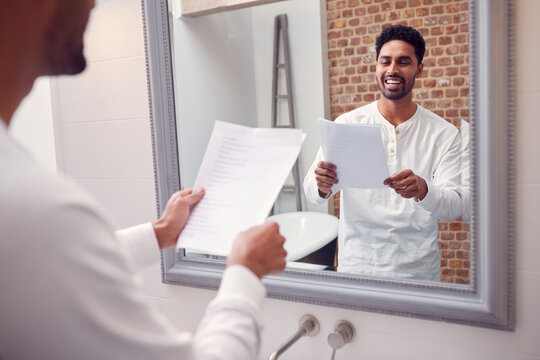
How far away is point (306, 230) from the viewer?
118cm

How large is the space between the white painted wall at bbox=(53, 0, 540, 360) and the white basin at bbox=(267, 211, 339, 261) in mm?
151

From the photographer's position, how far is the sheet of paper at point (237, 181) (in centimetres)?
82

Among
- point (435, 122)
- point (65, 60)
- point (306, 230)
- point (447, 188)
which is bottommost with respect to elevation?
point (306, 230)

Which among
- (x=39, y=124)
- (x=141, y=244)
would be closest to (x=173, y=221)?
(x=141, y=244)

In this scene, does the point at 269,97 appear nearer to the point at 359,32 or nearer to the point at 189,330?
the point at 359,32

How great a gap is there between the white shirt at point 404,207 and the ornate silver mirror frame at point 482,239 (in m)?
0.05

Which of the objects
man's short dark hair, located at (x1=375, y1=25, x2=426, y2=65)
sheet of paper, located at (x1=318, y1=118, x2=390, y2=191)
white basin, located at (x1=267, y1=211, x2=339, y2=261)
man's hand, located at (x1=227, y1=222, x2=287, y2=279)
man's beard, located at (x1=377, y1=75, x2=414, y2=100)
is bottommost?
white basin, located at (x1=267, y1=211, x2=339, y2=261)

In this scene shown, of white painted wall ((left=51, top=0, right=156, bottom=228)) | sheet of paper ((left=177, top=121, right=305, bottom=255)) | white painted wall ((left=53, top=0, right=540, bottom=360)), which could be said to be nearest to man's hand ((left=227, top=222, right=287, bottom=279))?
sheet of paper ((left=177, top=121, right=305, bottom=255))

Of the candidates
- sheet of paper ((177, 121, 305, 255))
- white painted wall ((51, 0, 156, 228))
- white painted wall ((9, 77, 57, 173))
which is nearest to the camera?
sheet of paper ((177, 121, 305, 255))

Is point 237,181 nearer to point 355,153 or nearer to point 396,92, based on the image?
point 355,153

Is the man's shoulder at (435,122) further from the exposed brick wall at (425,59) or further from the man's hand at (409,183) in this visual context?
the man's hand at (409,183)

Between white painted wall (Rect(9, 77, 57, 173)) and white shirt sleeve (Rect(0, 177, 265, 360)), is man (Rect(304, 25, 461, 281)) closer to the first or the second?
white shirt sleeve (Rect(0, 177, 265, 360))

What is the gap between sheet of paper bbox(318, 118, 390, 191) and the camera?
1000 millimetres

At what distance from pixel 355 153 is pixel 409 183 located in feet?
0.50
